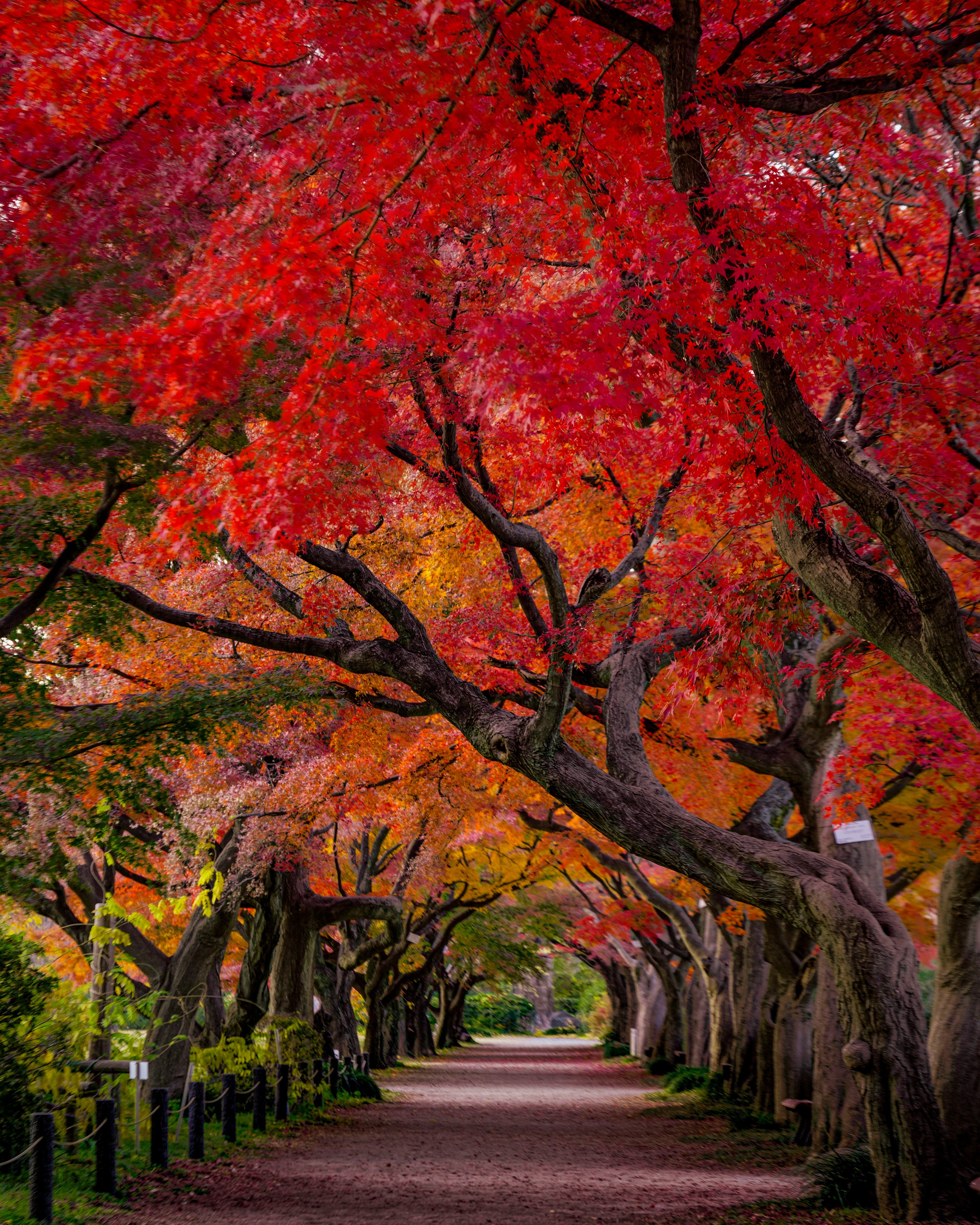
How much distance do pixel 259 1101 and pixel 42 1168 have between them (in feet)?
23.5

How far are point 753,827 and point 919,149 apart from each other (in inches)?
341

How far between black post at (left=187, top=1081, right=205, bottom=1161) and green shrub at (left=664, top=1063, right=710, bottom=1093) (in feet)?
41.8

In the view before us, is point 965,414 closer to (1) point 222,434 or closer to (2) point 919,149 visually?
(2) point 919,149

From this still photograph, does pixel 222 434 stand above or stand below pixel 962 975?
above

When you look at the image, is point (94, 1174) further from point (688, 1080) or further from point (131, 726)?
point (688, 1080)

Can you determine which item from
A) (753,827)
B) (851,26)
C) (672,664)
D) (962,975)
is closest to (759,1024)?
(753,827)

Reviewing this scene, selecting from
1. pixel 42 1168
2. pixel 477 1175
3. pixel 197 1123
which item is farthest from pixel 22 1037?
pixel 477 1175

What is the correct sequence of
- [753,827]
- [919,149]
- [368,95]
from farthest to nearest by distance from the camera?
[753,827] < [919,149] < [368,95]

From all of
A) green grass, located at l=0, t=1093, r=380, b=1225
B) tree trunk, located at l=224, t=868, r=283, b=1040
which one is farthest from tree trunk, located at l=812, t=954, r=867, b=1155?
tree trunk, located at l=224, t=868, r=283, b=1040

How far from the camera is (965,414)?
810 cm

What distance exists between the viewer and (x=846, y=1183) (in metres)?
8.86

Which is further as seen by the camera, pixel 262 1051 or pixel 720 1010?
pixel 720 1010

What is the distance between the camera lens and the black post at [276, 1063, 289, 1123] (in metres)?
15.6

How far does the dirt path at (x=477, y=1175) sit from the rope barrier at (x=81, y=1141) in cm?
74
